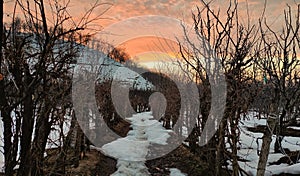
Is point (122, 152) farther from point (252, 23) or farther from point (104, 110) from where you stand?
point (252, 23)

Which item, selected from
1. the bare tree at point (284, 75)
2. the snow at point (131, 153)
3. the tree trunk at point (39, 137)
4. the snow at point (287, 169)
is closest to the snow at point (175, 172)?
the snow at point (131, 153)

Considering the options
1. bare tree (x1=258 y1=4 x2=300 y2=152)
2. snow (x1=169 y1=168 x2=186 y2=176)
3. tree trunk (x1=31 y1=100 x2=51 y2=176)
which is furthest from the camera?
snow (x1=169 y1=168 x2=186 y2=176)

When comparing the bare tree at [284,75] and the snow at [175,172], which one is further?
the snow at [175,172]

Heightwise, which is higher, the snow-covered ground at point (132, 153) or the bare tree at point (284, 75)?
the bare tree at point (284, 75)

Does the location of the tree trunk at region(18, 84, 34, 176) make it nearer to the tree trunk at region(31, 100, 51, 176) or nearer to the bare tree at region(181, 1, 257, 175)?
the tree trunk at region(31, 100, 51, 176)

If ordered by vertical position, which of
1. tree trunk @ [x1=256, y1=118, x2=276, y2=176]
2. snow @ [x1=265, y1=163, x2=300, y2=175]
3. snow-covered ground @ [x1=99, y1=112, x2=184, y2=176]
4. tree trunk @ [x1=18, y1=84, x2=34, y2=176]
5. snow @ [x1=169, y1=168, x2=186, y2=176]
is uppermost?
tree trunk @ [x1=18, y1=84, x2=34, y2=176]

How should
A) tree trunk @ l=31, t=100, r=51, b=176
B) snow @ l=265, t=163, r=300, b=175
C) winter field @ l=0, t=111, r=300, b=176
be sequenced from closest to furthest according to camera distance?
1. tree trunk @ l=31, t=100, r=51, b=176
2. snow @ l=265, t=163, r=300, b=175
3. winter field @ l=0, t=111, r=300, b=176

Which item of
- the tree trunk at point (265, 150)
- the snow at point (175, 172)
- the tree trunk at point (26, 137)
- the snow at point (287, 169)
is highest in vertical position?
the tree trunk at point (26, 137)

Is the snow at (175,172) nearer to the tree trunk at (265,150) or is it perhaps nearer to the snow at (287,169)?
the snow at (287,169)

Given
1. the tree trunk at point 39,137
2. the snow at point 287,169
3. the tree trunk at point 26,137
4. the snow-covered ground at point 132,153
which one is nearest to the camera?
the tree trunk at point 26,137

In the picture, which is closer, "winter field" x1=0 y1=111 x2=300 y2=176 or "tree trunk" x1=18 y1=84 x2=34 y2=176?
"tree trunk" x1=18 y1=84 x2=34 y2=176

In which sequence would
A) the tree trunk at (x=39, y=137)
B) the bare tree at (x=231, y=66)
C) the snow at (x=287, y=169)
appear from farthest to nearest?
the snow at (x=287, y=169)
the bare tree at (x=231, y=66)
the tree trunk at (x=39, y=137)

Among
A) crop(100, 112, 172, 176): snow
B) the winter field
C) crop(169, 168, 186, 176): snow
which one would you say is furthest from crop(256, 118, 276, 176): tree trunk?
crop(100, 112, 172, 176): snow

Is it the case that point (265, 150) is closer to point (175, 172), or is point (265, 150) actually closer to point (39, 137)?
point (39, 137)
